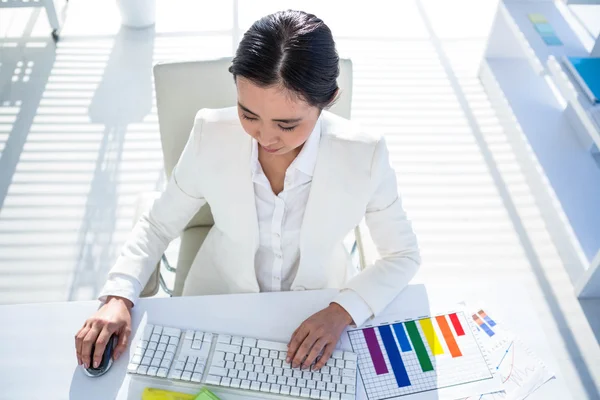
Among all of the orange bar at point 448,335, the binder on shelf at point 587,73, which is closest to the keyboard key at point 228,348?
the orange bar at point 448,335

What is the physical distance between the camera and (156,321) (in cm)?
119

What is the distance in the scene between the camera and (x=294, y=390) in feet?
3.53

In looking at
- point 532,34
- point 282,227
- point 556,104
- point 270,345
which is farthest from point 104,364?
point 556,104

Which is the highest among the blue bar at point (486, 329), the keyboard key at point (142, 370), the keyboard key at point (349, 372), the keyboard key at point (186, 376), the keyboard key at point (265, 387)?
the blue bar at point (486, 329)

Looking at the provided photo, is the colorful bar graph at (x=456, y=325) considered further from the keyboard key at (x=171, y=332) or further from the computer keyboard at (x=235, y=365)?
the keyboard key at (x=171, y=332)

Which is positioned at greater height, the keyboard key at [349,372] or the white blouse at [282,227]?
the white blouse at [282,227]

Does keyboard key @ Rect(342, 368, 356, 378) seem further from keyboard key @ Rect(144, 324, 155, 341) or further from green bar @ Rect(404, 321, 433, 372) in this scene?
keyboard key @ Rect(144, 324, 155, 341)

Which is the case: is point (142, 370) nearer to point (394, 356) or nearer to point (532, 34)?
point (394, 356)

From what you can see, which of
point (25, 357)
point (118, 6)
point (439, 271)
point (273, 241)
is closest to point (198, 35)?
point (118, 6)

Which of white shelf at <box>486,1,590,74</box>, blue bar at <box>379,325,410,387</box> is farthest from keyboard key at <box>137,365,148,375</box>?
white shelf at <box>486,1,590,74</box>

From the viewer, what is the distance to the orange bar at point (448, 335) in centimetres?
117

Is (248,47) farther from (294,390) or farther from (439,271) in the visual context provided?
(439,271)

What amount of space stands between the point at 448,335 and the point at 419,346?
0.07 metres

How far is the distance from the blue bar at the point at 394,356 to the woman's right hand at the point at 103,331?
1.76ft
